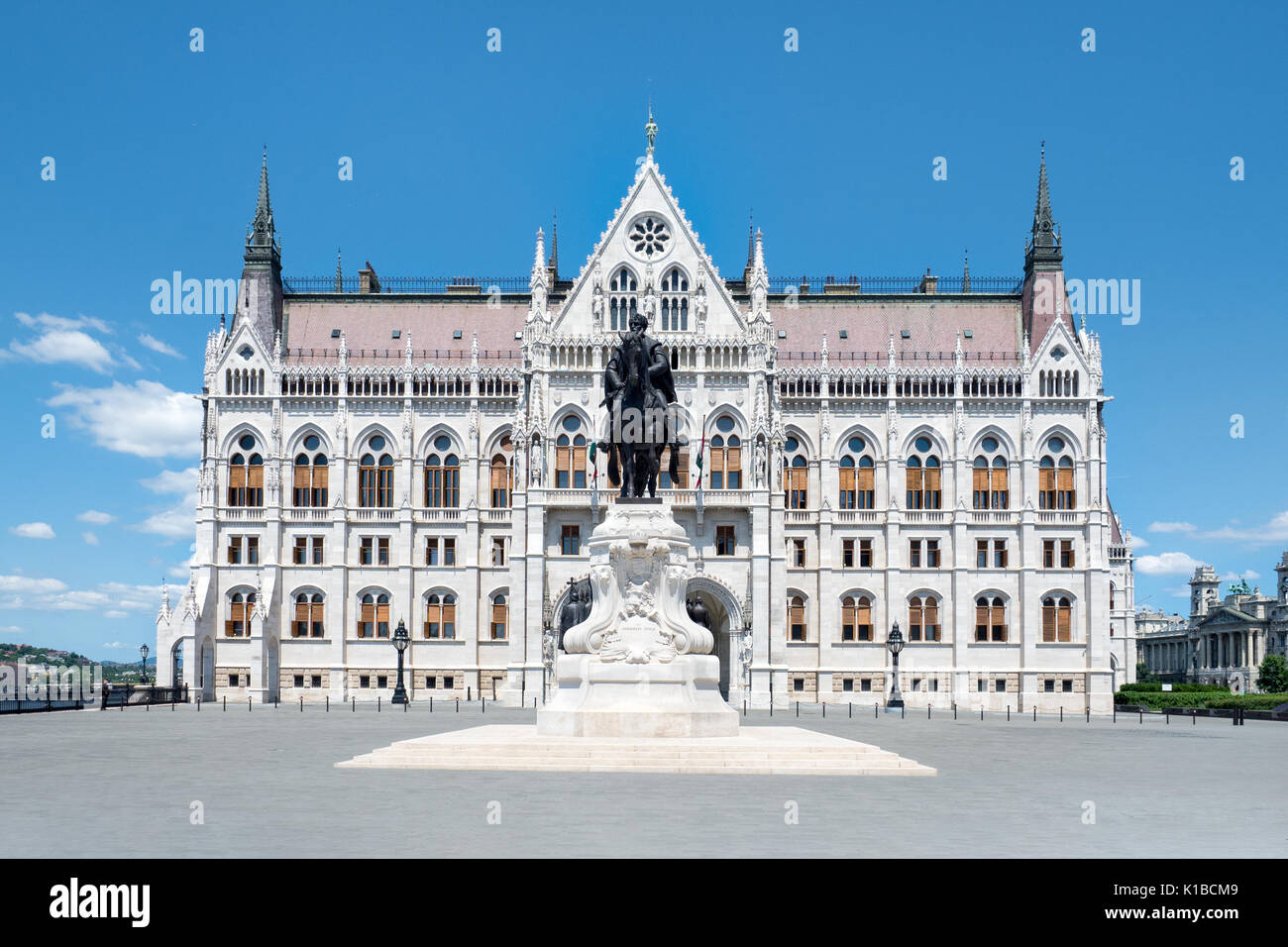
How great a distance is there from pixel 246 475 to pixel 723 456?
28611 millimetres

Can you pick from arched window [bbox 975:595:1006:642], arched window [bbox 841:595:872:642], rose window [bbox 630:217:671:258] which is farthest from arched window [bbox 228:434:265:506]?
arched window [bbox 975:595:1006:642]

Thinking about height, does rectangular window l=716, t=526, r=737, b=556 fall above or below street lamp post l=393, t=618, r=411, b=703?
above

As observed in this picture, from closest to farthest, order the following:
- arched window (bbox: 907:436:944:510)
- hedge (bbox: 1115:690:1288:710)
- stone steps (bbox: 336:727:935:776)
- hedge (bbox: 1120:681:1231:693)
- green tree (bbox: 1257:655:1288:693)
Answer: stone steps (bbox: 336:727:935:776)
hedge (bbox: 1115:690:1288:710)
arched window (bbox: 907:436:944:510)
hedge (bbox: 1120:681:1231:693)
green tree (bbox: 1257:655:1288:693)

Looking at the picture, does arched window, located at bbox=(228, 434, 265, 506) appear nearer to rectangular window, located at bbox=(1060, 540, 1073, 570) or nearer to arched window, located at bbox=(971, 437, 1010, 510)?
arched window, located at bbox=(971, 437, 1010, 510)

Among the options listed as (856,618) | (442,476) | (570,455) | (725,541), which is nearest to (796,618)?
(856,618)

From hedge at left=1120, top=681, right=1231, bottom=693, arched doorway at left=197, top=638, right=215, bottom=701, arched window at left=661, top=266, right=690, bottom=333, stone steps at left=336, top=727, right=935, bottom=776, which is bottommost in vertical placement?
hedge at left=1120, top=681, right=1231, bottom=693

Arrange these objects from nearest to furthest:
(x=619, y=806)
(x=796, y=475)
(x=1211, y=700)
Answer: (x=619, y=806) → (x=1211, y=700) → (x=796, y=475)

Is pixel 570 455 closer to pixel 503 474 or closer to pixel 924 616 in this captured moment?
pixel 503 474

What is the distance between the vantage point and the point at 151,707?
228 feet

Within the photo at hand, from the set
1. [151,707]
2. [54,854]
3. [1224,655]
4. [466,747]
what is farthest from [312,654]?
[1224,655]

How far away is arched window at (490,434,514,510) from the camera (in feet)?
266

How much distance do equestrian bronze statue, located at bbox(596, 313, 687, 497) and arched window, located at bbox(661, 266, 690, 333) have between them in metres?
41.3

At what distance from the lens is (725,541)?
7469 centimetres
